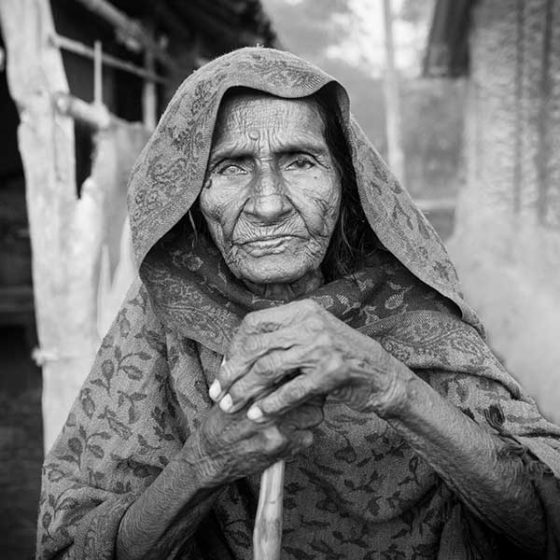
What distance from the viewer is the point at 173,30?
605cm

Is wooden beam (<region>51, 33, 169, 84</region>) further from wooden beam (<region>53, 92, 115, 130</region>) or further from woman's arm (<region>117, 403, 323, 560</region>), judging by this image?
woman's arm (<region>117, 403, 323, 560</region>)

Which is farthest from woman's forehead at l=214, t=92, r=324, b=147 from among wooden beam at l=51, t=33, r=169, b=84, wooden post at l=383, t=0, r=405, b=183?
wooden post at l=383, t=0, r=405, b=183

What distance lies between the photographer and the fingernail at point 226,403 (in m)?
1.29

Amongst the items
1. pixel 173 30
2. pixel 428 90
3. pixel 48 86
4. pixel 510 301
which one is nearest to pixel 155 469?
pixel 48 86

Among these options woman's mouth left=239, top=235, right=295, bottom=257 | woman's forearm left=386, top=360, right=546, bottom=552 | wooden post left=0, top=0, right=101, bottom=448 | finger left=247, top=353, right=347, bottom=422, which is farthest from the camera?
wooden post left=0, top=0, right=101, bottom=448

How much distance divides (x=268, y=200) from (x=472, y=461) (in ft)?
2.24

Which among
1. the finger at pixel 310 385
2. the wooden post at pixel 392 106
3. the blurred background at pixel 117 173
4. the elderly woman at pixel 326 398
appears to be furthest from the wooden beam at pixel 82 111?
the wooden post at pixel 392 106

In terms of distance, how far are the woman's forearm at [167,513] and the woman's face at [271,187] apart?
456mm

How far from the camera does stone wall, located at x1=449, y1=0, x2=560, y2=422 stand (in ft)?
19.4

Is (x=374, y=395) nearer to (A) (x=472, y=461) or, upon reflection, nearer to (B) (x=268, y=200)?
(A) (x=472, y=461)

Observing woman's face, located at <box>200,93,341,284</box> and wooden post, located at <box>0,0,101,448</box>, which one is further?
wooden post, located at <box>0,0,101,448</box>

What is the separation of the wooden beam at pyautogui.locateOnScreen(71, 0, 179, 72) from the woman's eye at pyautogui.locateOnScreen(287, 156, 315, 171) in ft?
10.8

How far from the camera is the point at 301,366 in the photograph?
124 cm

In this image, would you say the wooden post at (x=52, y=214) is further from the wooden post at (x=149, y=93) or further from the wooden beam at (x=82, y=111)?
the wooden post at (x=149, y=93)
